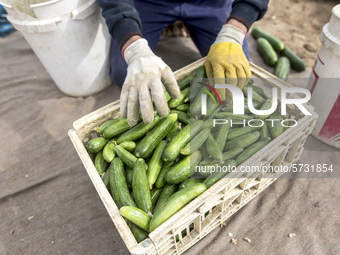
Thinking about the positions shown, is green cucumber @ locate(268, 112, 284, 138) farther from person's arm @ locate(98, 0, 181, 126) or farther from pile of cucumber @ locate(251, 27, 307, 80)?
pile of cucumber @ locate(251, 27, 307, 80)

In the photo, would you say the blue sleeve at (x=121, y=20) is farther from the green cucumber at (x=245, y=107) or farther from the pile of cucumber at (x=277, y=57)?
the pile of cucumber at (x=277, y=57)

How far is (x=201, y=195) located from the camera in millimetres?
1529

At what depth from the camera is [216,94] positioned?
2.14 meters

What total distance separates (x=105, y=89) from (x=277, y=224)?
2.56m

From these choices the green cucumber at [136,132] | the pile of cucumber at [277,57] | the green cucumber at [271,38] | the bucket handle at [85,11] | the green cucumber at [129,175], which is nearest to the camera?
the green cucumber at [129,175]

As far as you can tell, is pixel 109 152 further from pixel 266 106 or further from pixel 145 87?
pixel 266 106

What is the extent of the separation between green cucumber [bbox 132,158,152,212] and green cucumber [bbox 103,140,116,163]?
0.23 meters

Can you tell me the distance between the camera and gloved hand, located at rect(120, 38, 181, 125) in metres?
1.79

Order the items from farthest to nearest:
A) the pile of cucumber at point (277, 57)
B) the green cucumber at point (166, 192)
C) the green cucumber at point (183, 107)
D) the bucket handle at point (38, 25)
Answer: the pile of cucumber at point (277, 57) < the bucket handle at point (38, 25) < the green cucumber at point (183, 107) < the green cucumber at point (166, 192)

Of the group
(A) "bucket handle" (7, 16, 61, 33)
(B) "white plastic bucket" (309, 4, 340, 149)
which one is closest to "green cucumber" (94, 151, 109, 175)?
(A) "bucket handle" (7, 16, 61, 33)

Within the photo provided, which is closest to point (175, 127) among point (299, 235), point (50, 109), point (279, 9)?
point (299, 235)

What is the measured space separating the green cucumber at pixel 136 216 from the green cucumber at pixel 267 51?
9.45ft

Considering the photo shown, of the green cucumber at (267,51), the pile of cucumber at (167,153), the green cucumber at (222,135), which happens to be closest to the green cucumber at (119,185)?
the pile of cucumber at (167,153)

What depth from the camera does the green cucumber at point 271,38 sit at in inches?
145
